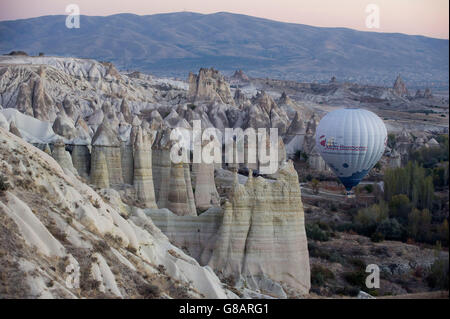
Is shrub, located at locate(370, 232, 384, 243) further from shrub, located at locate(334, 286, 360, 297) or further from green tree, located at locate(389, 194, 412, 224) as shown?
shrub, located at locate(334, 286, 360, 297)

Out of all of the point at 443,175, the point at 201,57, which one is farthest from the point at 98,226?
the point at 201,57

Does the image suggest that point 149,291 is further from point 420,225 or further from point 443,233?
point 420,225

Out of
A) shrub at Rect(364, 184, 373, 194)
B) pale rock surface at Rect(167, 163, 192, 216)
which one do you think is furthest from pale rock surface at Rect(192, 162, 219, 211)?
shrub at Rect(364, 184, 373, 194)

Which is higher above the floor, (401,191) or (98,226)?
(98,226)

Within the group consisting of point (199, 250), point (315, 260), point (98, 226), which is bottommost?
point (315, 260)

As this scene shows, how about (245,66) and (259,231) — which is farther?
(245,66)

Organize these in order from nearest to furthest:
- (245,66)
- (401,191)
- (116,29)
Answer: (401,191)
(116,29)
(245,66)
